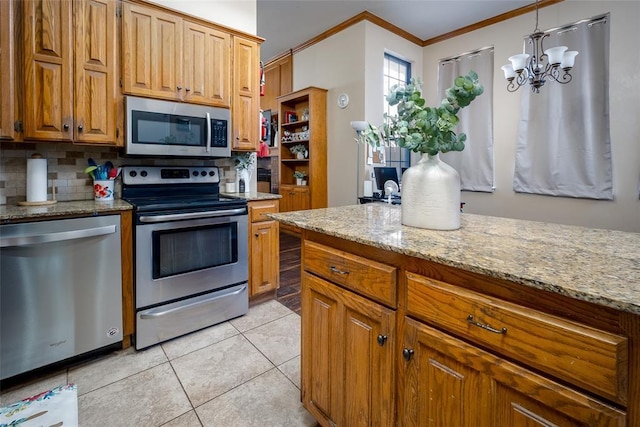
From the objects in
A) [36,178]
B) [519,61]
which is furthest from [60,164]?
[519,61]

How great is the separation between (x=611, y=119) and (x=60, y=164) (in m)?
5.08

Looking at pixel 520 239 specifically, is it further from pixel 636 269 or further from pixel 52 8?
pixel 52 8

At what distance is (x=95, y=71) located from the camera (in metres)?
2.11

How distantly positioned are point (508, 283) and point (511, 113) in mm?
4088

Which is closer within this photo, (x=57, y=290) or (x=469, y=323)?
(x=469, y=323)

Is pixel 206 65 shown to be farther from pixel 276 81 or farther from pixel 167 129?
pixel 276 81

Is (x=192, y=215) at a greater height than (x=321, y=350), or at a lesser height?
greater

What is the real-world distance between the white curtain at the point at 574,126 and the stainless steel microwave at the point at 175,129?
3579 millimetres

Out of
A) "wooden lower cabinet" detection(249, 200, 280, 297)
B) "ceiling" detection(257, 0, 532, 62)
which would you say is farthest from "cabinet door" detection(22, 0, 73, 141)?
"ceiling" detection(257, 0, 532, 62)

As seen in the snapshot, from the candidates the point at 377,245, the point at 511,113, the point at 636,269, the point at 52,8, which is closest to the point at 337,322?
the point at 377,245

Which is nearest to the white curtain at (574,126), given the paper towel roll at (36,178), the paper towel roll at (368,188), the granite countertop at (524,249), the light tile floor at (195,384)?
the paper towel roll at (368,188)

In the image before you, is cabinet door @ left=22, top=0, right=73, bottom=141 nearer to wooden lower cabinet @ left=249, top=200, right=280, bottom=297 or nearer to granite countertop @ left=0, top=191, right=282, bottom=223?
granite countertop @ left=0, top=191, right=282, bottom=223

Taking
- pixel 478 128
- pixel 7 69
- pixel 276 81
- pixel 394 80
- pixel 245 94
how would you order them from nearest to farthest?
pixel 7 69 < pixel 245 94 < pixel 478 128 < pixel 394 80 < pixel 276 81

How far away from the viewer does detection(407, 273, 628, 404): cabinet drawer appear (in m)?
0.62
